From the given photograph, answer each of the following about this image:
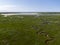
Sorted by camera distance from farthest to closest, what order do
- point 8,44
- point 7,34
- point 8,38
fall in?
point 7,34
point 8,38
point 8,44

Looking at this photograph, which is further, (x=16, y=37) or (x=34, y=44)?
(x=16, y=37)

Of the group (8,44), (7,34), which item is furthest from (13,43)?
(7,34)

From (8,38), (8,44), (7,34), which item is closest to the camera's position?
(8,44)

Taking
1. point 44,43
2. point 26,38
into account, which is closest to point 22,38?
point 26,38

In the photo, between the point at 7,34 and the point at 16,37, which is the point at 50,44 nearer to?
the point at 16,37

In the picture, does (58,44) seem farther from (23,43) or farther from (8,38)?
(8,38)

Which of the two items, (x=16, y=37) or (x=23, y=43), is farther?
(x=16, y=37)

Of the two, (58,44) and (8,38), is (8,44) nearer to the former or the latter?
(8,38)
